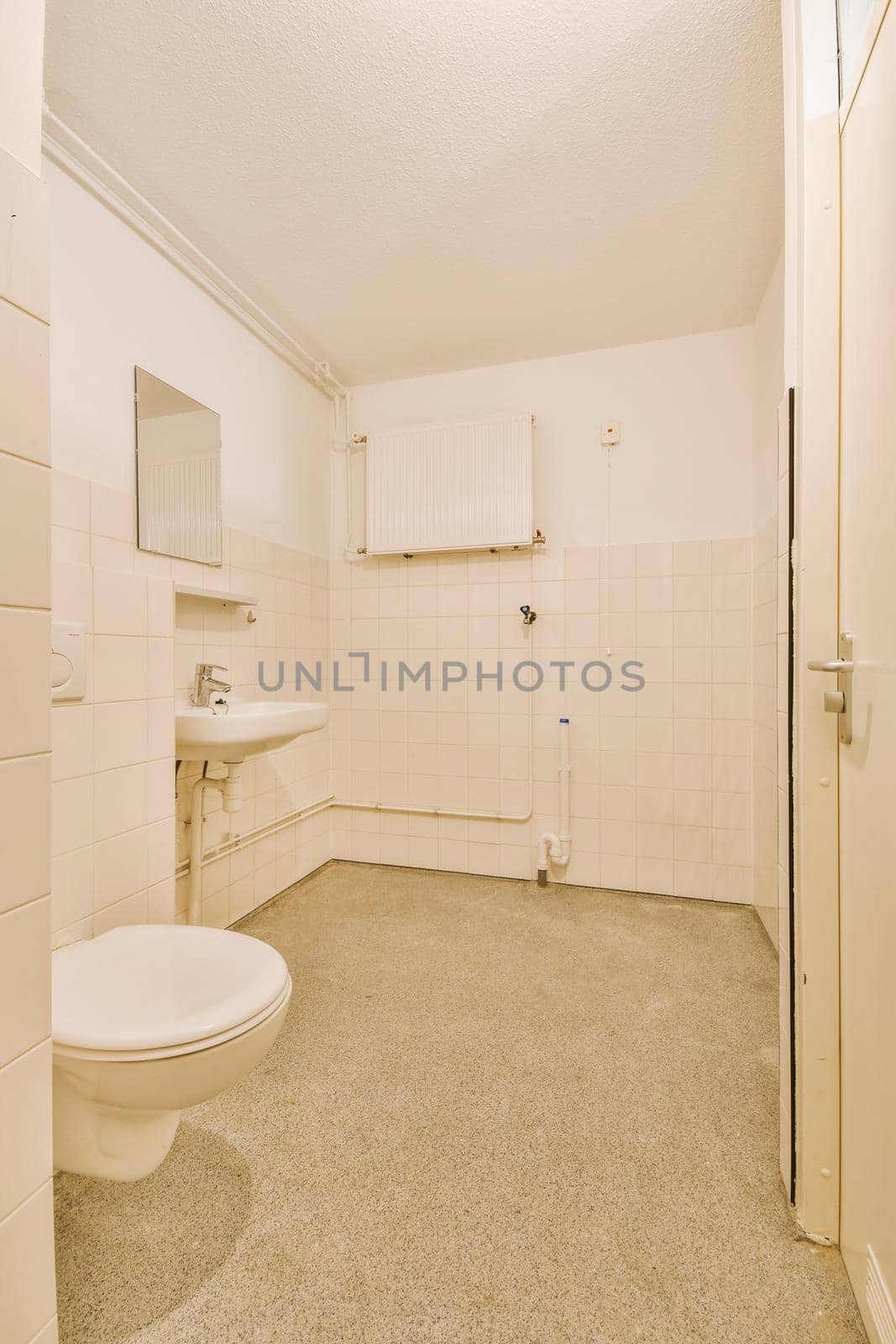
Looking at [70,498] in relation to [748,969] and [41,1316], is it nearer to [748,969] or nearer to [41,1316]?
[41,1316]

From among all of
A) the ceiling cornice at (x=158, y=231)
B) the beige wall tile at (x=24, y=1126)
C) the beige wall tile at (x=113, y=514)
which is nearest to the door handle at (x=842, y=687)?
the beige wall tile at (x=24, y=1126)

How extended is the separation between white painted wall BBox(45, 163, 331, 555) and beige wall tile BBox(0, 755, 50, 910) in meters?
1.25

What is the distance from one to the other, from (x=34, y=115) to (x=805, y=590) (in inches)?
49.6

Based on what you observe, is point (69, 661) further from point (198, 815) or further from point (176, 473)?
point (176, 473)

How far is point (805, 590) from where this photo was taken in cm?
101

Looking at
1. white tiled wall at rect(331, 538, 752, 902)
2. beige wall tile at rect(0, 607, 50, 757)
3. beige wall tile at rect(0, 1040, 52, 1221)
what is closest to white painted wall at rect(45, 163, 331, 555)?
white tiled wall at rect(331, 538, 752, 902)

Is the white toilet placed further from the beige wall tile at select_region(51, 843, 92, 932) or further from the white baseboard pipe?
the white baseboard pipe

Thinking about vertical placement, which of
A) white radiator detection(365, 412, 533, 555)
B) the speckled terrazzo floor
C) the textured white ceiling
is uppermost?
the textured white ceiling

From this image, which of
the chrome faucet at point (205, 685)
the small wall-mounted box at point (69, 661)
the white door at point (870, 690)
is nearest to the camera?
the white door at point (870, 690)

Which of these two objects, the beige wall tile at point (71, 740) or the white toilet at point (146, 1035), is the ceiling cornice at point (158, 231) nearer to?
the beige wall tile at point (71, 740)

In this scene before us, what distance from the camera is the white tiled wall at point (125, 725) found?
132 cm

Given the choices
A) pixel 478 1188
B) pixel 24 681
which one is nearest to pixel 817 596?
pixel 24 681

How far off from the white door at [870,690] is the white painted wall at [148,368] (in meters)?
1.78

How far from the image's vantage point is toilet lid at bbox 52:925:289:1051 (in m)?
0.89
